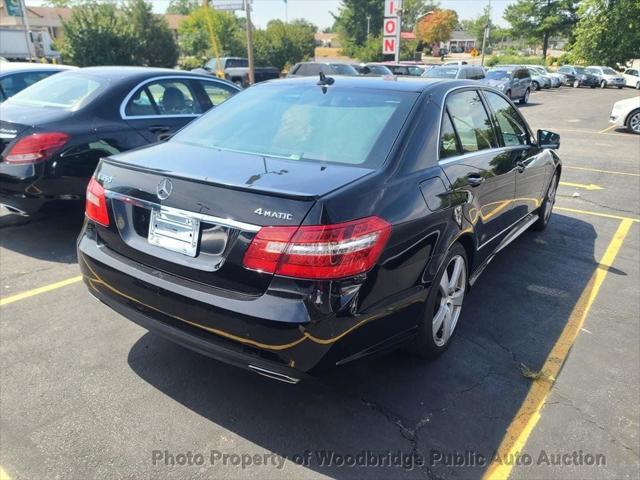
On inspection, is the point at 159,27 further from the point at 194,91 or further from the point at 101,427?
the point at 101,427

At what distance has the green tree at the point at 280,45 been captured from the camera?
4434 cm

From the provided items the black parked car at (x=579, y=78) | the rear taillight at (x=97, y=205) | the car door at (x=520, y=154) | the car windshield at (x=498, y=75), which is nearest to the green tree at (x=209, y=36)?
the car windshield at (x=498, y=75)

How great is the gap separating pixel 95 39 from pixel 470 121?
3037 centimetres

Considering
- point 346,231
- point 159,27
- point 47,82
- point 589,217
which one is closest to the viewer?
point 346,231

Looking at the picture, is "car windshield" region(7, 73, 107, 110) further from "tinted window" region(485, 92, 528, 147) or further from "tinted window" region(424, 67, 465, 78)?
"tinted window" region(424, 67, 465, 78)

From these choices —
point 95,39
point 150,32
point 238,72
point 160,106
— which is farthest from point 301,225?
point 150,32

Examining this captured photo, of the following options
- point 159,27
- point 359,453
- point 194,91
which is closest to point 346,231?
point 359,453

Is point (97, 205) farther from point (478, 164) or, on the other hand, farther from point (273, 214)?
point (478, 164)

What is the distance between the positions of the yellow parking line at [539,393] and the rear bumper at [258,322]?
2.39ft

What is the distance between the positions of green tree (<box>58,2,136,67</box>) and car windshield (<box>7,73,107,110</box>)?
1000 inches

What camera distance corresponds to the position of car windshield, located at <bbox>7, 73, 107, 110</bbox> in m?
5.01

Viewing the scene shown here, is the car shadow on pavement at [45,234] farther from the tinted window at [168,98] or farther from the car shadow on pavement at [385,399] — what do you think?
the car shadow on pavement at [385,399]

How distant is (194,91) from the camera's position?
6.07 metres

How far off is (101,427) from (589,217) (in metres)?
6.24
